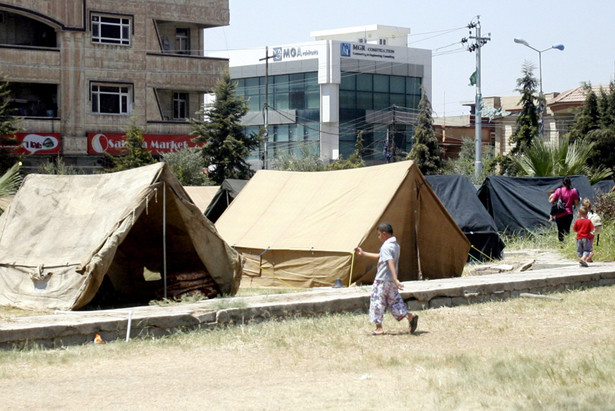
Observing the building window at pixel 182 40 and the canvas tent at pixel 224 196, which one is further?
the building window at pixel 182 40

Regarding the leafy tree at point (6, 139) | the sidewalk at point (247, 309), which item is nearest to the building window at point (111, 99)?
the leafy tree at point (6, 139)

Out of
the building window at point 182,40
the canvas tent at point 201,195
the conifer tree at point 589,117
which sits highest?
the building window at point 182,40

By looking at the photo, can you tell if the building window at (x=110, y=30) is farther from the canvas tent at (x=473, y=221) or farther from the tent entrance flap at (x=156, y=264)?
the tent entrance flap at (x=156, y=264)

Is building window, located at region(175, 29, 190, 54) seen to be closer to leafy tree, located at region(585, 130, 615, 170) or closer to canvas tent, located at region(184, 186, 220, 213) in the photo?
leafy tree, located at region(585, 130, 615, 170)

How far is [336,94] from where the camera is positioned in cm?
6944

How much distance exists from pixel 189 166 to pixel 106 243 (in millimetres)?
29097

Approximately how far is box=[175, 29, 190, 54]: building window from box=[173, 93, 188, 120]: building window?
2468 millimetres

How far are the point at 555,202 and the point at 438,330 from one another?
10302 millimetres

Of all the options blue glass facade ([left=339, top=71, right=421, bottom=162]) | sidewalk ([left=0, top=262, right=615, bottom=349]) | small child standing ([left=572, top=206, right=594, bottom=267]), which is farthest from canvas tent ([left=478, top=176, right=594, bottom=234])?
blue glass facade ([left=339, top=71, right=421, bottom=162])

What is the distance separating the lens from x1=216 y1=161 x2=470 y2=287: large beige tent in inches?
583

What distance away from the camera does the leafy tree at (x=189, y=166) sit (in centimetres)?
4019

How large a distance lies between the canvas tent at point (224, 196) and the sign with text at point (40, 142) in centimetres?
2213

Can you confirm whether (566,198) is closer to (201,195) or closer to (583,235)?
(583,235)

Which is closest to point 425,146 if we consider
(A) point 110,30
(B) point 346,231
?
(A) point 110,30
